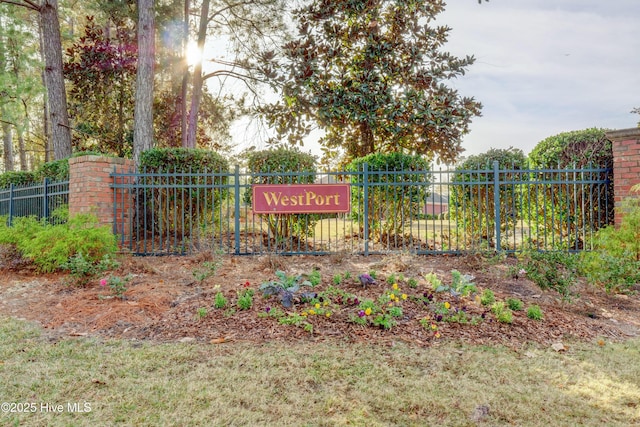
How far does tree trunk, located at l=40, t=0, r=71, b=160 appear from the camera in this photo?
10.9 meters

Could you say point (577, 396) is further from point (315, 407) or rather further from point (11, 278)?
point (11, 278)

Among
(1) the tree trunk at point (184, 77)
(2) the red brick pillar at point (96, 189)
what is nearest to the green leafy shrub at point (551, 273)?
(2) the red brick pillar at point (96, 189)

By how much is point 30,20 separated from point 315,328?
20187 millimetres

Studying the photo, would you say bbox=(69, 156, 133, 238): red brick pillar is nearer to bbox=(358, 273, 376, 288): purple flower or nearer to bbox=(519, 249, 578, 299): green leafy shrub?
bbox=(358, 273, 376, 288): purple flower

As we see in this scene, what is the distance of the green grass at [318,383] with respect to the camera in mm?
2381

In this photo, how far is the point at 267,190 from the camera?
23.9 ft

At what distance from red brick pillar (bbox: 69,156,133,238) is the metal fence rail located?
71 centimetres

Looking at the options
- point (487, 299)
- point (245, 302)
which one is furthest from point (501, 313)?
point (245, 302)

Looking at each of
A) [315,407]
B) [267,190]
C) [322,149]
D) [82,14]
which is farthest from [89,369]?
[82,14]

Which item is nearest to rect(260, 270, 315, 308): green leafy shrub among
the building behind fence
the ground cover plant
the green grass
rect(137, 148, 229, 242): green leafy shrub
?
the ground cover plant

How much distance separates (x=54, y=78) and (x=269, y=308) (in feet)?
34.9

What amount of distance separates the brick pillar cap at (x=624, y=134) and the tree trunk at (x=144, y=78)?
917 cm

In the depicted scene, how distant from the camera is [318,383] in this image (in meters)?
2.75

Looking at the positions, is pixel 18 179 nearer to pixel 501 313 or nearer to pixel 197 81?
pixel 197 81
